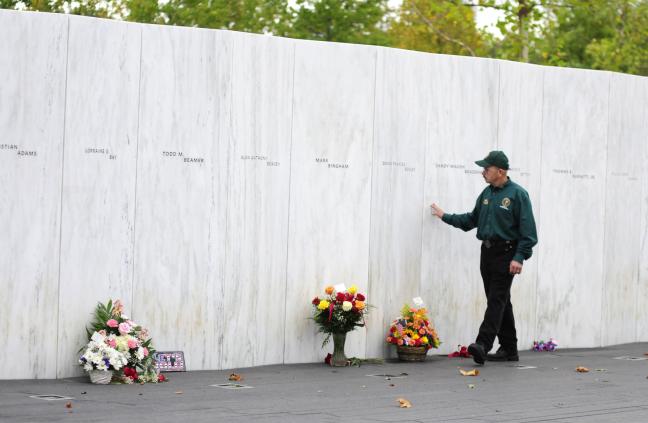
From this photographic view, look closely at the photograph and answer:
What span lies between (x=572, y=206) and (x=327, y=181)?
3.28 m

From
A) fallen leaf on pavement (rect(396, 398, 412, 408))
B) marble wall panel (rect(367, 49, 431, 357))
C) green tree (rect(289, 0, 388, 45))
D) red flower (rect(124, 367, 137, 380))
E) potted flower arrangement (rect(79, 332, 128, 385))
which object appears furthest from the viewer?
green tree (rect(289, 0, 388, 45))

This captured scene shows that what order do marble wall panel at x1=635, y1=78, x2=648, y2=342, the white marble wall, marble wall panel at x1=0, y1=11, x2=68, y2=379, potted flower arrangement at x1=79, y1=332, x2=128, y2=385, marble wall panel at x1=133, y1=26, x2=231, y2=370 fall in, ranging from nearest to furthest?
potted flower arrangement at x1=79, y1=332, x2=128, y2=385 < marble wall panel at x1=0, y1=11, x2=68, y2=379 < the white marble wall < marble wall panel at x1=133, y1=26, x2=231, y2=370 < marble wall panel at x1=635, y1=78, x2=648, y2=342

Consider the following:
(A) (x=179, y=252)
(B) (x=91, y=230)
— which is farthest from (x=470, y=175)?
(B) (x=91, y=230)

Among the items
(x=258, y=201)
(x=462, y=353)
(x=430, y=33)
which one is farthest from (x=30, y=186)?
(x=430, y=33)

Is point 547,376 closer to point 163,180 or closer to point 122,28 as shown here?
point 163,180

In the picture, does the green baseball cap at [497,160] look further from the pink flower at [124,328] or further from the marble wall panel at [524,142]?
the pink flower at [124,328]

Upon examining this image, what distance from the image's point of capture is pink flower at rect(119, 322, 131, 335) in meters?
9.43

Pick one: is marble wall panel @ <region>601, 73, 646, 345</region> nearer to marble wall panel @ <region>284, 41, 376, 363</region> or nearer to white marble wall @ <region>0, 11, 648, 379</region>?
white marble wall @ <region>0, 11, 648, 379</region>

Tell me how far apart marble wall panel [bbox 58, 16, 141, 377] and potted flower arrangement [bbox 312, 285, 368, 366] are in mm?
1850

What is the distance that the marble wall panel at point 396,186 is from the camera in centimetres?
1136

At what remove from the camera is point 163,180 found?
10.1 meters

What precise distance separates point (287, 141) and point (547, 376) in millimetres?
3181

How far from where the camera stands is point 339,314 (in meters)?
10.6

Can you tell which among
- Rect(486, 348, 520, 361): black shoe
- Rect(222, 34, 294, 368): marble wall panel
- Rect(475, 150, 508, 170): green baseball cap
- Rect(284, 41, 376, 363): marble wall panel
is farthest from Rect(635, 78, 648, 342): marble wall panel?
Rect(222, 34, 294, 368): marble wall panel
